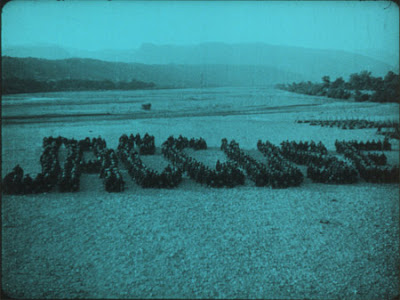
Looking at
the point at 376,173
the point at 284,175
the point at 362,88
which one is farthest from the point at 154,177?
the point at 362,88

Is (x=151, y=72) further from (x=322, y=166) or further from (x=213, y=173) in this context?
(x=213, y=173)

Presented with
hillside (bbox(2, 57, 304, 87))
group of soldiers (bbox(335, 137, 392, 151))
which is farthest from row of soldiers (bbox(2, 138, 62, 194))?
hillside (bbox(2, 57, 304, 87))

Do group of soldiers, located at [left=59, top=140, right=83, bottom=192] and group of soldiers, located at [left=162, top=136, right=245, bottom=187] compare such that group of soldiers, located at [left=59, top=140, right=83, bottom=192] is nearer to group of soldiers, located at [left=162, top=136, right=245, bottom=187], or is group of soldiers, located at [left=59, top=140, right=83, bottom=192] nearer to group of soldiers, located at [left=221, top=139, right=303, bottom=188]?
group of soldiers, located at [left=162, top=136, right=245, bottom=187]

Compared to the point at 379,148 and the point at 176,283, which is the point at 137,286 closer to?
the point at 176,283

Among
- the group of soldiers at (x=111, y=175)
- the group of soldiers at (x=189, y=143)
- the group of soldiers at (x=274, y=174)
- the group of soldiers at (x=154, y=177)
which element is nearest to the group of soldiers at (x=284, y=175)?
the group of soldiers at (x=274, y=174)

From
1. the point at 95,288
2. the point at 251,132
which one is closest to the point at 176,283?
the point at 95,288
